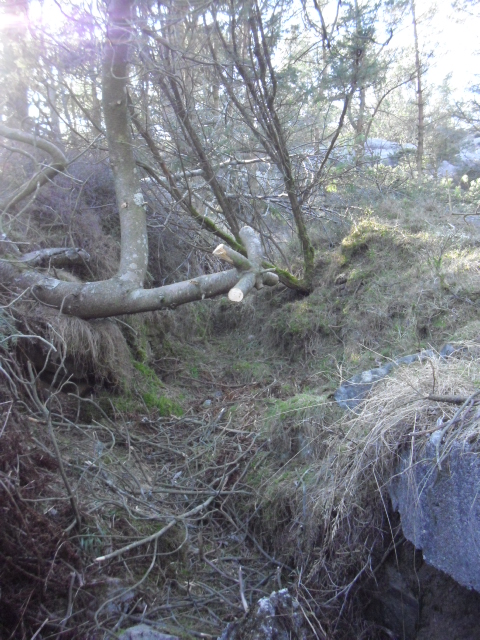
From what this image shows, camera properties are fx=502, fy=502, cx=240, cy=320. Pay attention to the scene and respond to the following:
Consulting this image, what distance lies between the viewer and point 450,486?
269cm

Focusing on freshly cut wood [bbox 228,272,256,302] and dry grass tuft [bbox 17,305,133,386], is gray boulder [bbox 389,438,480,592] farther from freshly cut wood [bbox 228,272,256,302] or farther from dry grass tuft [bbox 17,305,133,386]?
dry grass tuft [bbox 17,305,133,386]

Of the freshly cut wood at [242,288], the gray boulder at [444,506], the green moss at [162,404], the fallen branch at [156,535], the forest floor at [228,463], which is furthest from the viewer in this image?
the green moss at [162,404]

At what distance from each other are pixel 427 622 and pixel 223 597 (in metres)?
1.27

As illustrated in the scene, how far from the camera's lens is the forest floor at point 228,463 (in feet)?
9.73

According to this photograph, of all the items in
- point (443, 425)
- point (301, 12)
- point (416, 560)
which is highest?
point (301, 12)

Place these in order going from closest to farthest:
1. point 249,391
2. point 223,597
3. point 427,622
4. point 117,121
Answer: point 427,622
point 223,597
point 117,121
point 249,391

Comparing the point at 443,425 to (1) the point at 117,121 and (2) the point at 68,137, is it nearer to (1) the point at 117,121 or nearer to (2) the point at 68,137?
(1) the point at 117,121

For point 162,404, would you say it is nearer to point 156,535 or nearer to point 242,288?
point 242,288

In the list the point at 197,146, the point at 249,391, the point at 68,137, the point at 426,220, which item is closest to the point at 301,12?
the point at 197,146

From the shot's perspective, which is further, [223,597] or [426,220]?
[426,220]

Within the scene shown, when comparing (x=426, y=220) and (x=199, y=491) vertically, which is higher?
(x=426, y=220)

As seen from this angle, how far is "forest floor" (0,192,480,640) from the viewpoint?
2.97 m

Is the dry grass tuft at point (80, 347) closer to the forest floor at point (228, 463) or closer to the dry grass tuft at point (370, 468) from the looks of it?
the forest floor at point (228, 463)

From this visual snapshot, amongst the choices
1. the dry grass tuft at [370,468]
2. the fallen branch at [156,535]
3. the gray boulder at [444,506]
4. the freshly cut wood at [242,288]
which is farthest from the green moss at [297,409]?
the gray boulder at [444,506]
